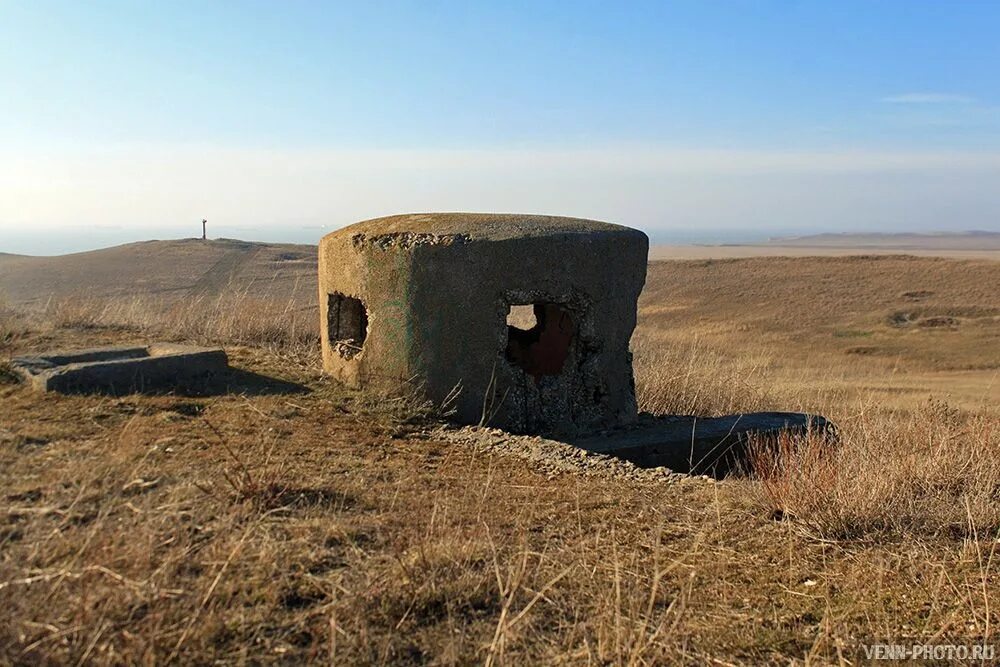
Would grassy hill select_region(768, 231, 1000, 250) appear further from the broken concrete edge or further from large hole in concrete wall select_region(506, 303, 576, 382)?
the broken concrete edge

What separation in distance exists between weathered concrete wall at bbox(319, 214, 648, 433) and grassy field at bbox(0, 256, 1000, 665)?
35cm

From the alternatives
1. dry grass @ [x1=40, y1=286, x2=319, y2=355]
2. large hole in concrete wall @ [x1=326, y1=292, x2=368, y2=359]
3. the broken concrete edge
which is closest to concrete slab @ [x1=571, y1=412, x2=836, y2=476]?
the broken concrete edge

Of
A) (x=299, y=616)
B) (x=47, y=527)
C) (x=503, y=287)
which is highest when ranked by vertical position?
(x=503, y=287)

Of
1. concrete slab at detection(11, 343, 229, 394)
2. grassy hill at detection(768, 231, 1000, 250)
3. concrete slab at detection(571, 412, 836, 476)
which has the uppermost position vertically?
grassy hill at detection(768, 231, 1000, 250)

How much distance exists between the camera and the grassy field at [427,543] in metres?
2.22

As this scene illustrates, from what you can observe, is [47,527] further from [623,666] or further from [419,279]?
[419,279]

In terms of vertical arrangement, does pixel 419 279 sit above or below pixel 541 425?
above

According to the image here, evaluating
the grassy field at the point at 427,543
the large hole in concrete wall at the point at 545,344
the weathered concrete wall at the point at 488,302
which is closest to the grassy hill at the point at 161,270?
the large hole in concrete wall at the point at 545,344

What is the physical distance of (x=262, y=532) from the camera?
9.32 feet

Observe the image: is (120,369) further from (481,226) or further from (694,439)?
(694,439)

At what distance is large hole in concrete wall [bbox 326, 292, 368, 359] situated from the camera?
19.7ft

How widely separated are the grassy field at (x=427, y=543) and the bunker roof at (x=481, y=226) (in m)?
1.09

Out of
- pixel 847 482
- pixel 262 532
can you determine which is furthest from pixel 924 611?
pixel 262 532

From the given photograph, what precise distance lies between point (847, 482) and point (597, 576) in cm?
142
